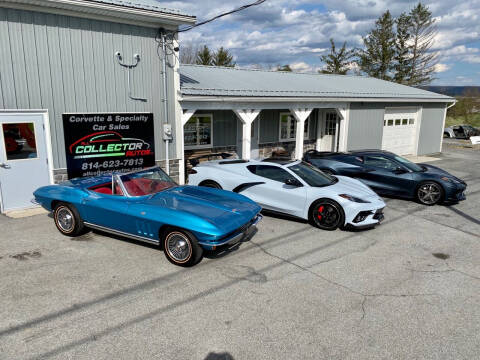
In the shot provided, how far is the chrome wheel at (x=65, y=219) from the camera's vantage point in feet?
21.4

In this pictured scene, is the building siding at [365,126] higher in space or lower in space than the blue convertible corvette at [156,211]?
higher

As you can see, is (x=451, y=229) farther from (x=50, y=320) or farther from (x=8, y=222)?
(x=8, y=222)

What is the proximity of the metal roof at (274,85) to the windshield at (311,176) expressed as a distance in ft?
13.8

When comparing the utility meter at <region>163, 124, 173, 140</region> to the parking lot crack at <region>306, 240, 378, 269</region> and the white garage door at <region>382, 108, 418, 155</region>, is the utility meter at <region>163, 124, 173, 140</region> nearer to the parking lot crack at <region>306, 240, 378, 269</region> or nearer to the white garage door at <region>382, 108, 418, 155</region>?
the parking lot crack at <region>306, 240, 378, 269</region>

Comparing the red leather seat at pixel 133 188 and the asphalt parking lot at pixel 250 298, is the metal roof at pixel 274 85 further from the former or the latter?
the asphalt parking lot at pixel 250 298

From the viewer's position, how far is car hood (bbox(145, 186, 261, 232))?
5410mm

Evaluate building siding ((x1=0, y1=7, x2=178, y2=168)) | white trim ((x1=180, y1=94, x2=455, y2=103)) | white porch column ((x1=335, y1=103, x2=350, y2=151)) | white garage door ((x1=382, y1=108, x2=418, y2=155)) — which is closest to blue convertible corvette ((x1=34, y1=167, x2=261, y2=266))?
building siding ((x1=0, y1=7, x2=178, y2=168))

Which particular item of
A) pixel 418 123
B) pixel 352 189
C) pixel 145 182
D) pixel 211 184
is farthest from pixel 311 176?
pixel 418 123

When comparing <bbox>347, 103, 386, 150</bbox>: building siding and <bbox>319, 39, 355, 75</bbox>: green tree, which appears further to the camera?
<bbox>319, 39, 355, 75</bbox>: green tree

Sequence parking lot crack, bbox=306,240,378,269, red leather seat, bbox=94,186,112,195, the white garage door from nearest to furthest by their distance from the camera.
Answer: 1. parking lot crack, bbox=306,240,378,269
2. red leather seat, bbox=94,186,112,195
3. the white garage door

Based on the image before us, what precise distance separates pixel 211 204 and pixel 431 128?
17697 millimetres

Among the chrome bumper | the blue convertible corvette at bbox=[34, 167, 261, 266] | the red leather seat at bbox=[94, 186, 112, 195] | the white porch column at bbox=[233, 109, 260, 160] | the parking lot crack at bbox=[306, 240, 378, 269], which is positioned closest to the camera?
the chrome bumper

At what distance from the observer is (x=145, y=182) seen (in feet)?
21.2

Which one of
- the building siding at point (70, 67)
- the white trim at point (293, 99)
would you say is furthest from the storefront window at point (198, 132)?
the building siding at point (70, 67)
